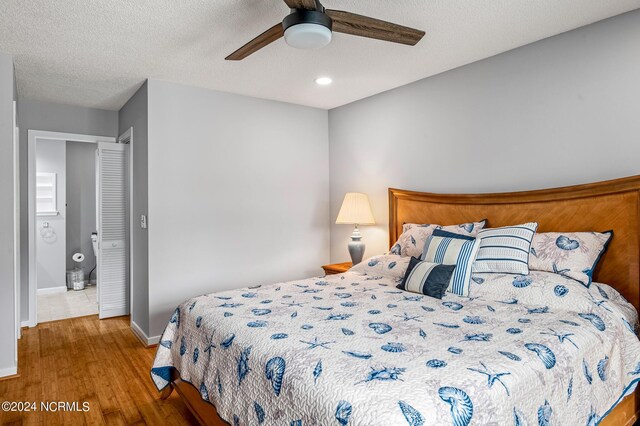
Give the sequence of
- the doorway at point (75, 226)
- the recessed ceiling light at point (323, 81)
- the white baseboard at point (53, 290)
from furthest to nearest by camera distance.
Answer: the white baseboard at point (53, 290)
the doorway at point (75, 226)
the recessed ceiling light at point (323, 81)

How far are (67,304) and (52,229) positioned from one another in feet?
4.69

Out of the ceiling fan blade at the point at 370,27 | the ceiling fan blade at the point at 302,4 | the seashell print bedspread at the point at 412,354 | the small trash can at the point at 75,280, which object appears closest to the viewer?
the seashell print bedspread at the point at 412,354

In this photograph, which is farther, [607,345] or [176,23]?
[176,23]

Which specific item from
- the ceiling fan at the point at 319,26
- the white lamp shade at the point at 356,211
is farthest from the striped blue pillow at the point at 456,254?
the ceiling fan at the point at 319,26

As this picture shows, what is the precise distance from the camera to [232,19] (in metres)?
2.48

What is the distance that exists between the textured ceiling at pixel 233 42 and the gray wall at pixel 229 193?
35 cm

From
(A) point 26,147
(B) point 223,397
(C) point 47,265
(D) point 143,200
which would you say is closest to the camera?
(B) point 223,397

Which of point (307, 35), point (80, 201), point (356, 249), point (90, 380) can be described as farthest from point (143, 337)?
point (80, 201)

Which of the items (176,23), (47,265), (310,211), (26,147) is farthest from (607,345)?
(47,265)

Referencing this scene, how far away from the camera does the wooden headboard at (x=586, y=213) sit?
237 centimetres

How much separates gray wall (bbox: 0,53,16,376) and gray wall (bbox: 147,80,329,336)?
39.8 inches

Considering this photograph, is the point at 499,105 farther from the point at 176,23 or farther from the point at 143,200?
the point at 143,200

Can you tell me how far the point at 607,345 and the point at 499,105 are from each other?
1.92 m

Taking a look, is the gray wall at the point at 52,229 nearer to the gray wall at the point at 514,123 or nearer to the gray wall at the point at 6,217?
the gray wall at the point at 6,217
